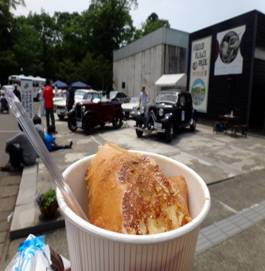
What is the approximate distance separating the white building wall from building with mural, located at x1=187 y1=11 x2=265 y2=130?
16.6 feet

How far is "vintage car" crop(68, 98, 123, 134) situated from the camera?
28.3ft

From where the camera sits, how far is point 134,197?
976mm

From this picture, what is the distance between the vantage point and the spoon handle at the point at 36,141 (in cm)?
101

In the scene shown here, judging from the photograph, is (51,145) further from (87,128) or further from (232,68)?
(232,68)

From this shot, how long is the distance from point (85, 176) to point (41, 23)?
5332 centimetres

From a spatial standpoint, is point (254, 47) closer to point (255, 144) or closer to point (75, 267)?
point (255, 144)

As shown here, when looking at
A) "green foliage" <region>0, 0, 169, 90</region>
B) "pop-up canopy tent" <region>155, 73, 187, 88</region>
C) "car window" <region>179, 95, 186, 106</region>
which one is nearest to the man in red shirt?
"car window" <region>179, 95, 186, 106</region>

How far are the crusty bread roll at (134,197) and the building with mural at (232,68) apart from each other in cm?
1047

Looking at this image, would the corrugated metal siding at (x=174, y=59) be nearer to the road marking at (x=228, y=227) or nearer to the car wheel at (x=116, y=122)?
the car wheel at (x=116, y=122)

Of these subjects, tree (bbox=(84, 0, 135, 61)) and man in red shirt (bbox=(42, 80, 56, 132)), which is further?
tree (bbox=(84, 0, 135, 61))

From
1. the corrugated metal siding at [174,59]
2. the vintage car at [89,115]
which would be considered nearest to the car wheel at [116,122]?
the vintage car at [89,115]

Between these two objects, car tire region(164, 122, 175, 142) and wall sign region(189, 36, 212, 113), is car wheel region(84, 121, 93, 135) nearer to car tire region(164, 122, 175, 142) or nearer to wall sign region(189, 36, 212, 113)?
car tire region(164, 122, 175, 142)

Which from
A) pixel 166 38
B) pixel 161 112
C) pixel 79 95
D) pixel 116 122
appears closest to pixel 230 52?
pixel 161 112

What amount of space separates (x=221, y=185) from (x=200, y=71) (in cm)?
986
